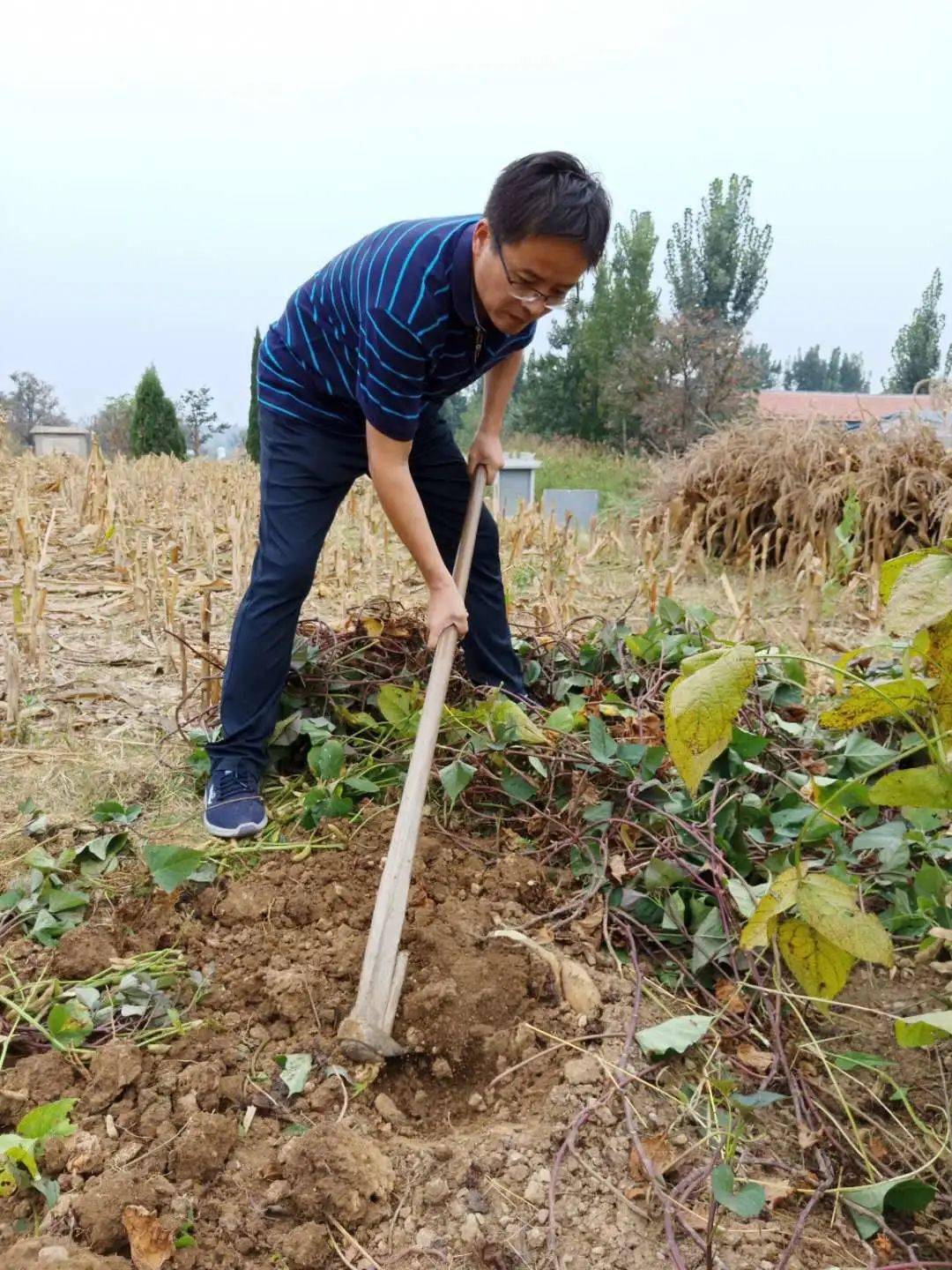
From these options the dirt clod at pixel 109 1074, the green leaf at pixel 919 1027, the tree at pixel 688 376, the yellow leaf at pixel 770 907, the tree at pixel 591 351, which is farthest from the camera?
the tree at pixel 591 351

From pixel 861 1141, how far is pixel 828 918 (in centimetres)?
54

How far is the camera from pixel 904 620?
101 cm

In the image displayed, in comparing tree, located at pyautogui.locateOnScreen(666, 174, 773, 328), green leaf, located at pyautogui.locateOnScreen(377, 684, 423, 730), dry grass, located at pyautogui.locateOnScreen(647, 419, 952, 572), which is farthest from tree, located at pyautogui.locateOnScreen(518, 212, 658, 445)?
green leaf, located at pyautogui.locateOnScreen(377, 684, 423, 730)

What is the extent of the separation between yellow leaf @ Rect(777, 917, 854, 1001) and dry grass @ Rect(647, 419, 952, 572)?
4.16 m

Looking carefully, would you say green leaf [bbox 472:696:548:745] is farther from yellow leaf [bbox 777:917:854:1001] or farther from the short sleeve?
yellow leaf [bbox 777:917:854:1001]

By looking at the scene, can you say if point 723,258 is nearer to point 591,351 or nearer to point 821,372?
point 591,351

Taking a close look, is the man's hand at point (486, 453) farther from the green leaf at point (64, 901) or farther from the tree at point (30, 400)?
the tree at point (30, 400)

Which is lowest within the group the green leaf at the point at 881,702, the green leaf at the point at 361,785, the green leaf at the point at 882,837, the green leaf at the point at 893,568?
the green leaf at the point at 361,785

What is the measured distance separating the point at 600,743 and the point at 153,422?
22080 millimetres

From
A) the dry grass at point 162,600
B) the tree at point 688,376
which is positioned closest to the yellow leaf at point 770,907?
the dry grass at point 162,600

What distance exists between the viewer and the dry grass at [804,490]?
545 centimetres

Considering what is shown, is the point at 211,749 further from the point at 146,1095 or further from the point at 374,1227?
the point at 374,1227

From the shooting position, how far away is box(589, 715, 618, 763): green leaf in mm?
2090

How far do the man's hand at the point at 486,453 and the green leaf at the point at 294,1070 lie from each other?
1.53 metres
